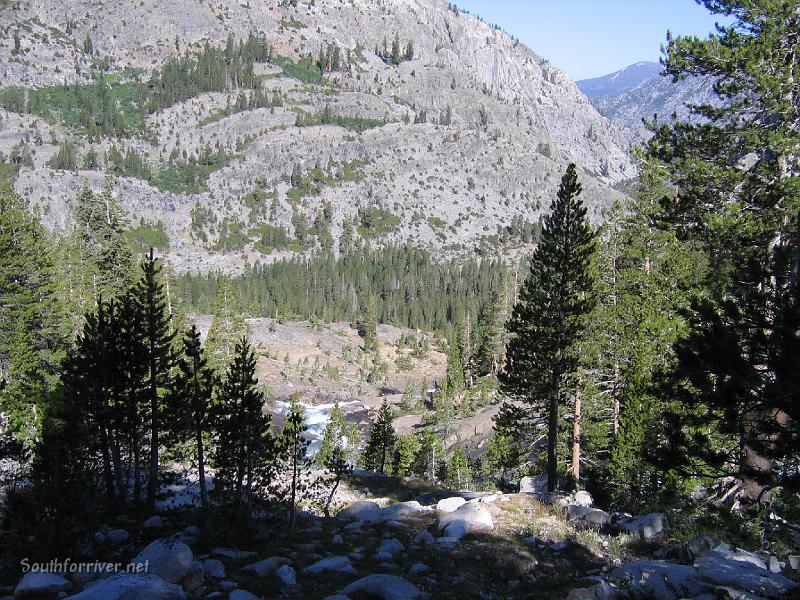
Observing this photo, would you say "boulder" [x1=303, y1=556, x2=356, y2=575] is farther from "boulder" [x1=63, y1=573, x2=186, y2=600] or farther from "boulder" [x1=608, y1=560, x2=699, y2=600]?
"boulder" [x1=608, y1=560, x2=699, y2=600]

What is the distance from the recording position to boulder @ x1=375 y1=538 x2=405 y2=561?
13.1m

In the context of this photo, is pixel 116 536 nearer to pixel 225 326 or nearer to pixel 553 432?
pixel 553 432

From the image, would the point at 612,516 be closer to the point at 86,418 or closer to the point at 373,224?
the point at 86,418

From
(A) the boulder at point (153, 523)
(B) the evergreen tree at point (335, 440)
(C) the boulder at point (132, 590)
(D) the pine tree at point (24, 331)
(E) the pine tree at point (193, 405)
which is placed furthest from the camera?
(B) the evergreen tree at point (335, 440)

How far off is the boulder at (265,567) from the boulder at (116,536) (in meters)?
5.95

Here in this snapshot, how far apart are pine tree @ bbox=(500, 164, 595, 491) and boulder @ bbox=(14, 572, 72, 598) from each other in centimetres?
1856

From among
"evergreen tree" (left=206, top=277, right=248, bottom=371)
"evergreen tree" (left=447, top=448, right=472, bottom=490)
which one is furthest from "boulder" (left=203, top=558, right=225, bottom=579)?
"evergreen tree" (left=206, top=277, right=248, bottom=371)

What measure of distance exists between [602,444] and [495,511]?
10.3 meters

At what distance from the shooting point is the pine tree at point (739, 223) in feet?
26.1

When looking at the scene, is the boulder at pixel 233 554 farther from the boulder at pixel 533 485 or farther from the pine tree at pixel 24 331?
the pine tree at pixel 24 331

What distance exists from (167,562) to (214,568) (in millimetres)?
1357

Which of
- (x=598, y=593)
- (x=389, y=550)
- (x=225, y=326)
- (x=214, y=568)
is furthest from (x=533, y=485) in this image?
(x=225, y=326)

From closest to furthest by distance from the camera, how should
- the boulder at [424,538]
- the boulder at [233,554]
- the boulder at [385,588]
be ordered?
the boulder at [385,588]
the boulder at [233,554]
the boulder at [424,538]

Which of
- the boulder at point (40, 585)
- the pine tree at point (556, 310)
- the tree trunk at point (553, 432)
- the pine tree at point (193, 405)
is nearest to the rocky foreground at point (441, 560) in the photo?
the boulder at point (40, 585)
